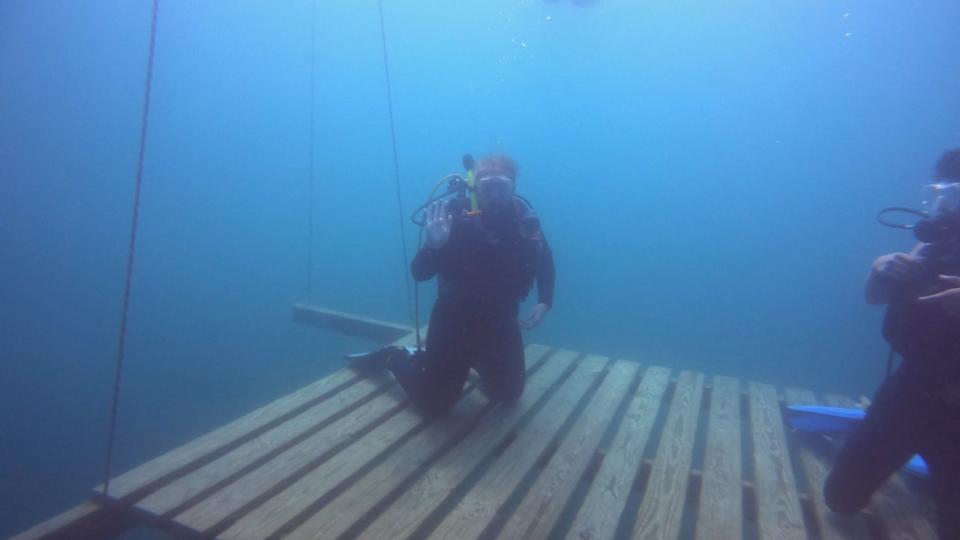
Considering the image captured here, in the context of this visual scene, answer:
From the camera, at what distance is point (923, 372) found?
2457 mm

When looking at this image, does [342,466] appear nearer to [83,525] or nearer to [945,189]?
[83,525]

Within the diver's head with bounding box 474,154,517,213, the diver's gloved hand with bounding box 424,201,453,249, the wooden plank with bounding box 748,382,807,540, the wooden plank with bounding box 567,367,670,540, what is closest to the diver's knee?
the wooden plank with bounding box 748,382,807,540

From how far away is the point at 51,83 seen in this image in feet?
38.7

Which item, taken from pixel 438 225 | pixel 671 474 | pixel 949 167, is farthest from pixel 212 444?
pixel 949 167

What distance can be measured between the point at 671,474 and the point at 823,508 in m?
0.93

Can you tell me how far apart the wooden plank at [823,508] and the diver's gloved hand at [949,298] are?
1.49 m

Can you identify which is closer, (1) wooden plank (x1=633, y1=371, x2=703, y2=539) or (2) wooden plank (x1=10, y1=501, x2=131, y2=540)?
(2) wooden plank (x1=10, y1=501, x2=131, y2=540)

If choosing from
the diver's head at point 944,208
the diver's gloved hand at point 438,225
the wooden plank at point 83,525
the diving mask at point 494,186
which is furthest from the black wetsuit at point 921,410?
the wooden plank at point 83,525

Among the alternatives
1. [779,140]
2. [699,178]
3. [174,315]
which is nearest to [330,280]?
[174,315]

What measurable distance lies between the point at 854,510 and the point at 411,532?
8.95 feet

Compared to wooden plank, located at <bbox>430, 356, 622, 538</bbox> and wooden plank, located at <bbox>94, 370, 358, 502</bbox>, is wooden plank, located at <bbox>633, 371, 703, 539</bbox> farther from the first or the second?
wooden plank, located at <bbox>94, 370, 358, 502</bbox>

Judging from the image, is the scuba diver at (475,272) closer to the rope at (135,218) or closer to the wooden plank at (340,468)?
the wooden plank at (340,468)

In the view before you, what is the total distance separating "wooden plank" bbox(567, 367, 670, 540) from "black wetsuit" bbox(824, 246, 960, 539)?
1336mm

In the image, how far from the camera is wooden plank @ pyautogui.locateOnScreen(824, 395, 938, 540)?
112 inches
